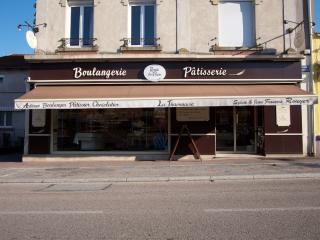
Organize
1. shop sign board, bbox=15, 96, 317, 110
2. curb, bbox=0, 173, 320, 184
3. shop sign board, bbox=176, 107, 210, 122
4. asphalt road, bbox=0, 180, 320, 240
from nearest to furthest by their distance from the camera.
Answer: asphalt road, bbox=0, 180, 320, 240
curb, bbox=0, 173, 320, 184
shop sign board, bbox=15, 96, 317, 110
shop sign board, bbox=176, 107, 210, 122

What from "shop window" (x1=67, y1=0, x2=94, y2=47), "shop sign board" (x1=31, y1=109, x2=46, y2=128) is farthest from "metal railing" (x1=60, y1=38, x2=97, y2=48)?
"shop sign board" (x1=31, y1=109, x2=46, y2=128)

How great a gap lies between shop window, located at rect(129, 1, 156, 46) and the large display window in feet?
9.87

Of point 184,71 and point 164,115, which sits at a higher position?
point 184,71

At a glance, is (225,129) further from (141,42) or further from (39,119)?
(39,119)

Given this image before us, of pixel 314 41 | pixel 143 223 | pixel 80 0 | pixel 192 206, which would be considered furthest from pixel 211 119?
pixel 143 223

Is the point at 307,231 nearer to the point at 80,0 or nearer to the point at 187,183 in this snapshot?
the point at 187,183

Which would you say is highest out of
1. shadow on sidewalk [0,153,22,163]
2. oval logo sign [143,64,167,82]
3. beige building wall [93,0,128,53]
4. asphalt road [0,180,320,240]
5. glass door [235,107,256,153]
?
beige building wall [93,0,128,53]

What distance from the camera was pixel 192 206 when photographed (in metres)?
8.61

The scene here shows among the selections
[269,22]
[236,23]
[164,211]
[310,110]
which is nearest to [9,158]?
[236,23]

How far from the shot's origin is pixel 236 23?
61.3 ft

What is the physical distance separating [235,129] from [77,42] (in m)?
7.83

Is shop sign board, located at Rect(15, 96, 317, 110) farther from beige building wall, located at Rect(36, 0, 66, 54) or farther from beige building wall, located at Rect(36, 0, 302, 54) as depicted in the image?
beige building wall, located at Rect(36, 0, 66, 54)

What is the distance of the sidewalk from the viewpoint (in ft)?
42.8

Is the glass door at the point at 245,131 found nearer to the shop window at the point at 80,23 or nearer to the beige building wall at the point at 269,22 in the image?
the beige building wall at the point at 269,22
